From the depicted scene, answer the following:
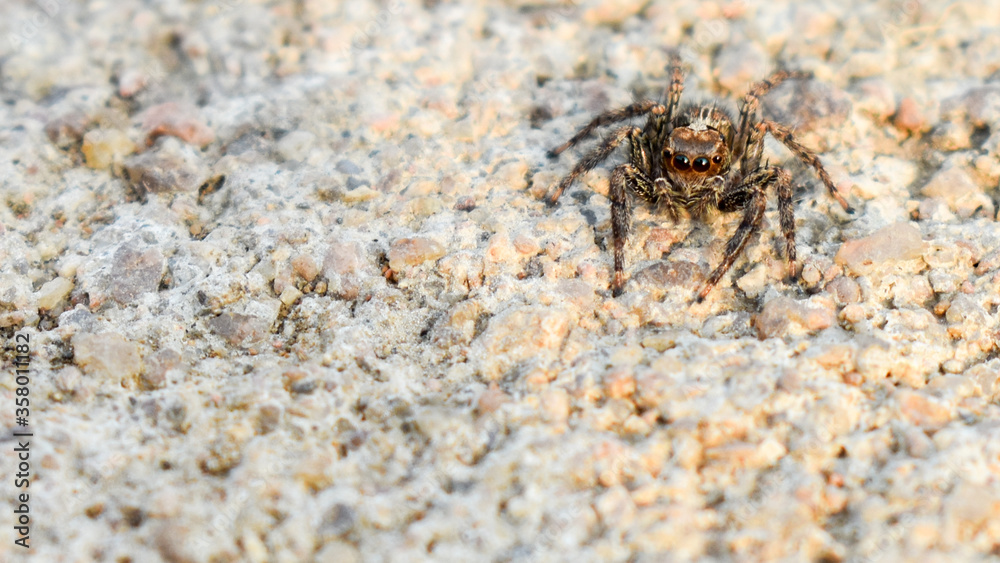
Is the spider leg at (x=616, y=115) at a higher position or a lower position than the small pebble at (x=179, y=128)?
higher

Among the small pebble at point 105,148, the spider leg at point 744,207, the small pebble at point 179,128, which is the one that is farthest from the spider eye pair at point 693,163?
the small pebble at point 105,148

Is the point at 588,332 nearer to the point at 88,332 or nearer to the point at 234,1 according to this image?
the point at 88,332

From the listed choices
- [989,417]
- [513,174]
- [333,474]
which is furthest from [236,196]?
[989,417]

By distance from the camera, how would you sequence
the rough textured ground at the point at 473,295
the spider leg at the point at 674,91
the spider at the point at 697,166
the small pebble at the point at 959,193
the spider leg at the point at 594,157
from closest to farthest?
the rough textured ground at the point at 473,295 < the spider at the point at 697,166 < the small pebble at the point at 959,193 < the spider leg at the point at 594,157 < the spider leg at the point at 674,91

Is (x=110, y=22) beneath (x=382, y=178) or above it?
above

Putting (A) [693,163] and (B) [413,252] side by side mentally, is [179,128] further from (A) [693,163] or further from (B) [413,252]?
(A) [693,163]

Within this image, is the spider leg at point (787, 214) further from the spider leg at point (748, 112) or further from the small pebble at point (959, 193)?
the small pebble at point (959, 193)
